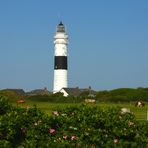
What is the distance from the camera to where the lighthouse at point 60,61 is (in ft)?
348

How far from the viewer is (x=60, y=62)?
106m

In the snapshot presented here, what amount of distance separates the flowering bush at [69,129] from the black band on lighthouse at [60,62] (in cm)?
8858

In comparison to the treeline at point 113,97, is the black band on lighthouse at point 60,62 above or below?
above

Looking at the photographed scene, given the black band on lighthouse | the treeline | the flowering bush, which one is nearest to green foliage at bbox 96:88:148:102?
the treeline

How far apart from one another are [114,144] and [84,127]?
1016 mm

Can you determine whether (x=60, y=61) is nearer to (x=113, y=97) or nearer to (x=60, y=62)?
(x=60, y=62)

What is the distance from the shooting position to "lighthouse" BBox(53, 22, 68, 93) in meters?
106

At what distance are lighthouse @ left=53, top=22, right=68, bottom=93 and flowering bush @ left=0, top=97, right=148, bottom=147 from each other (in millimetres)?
88706

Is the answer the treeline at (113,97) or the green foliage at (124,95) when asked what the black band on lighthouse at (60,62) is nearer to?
the green foliage at (124,95)

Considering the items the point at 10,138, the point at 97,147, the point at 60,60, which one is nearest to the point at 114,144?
the point at 97,147

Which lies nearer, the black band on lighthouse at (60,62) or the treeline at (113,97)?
the treeline at (113,97)

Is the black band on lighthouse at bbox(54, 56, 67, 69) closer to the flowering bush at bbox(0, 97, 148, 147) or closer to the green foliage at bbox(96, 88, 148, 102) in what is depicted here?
the green foliage at bbox(96, 88, 148, 102)

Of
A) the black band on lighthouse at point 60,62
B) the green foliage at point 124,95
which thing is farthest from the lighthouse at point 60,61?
the green foliage at point 124,95

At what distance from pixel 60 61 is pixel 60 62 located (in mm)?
273
